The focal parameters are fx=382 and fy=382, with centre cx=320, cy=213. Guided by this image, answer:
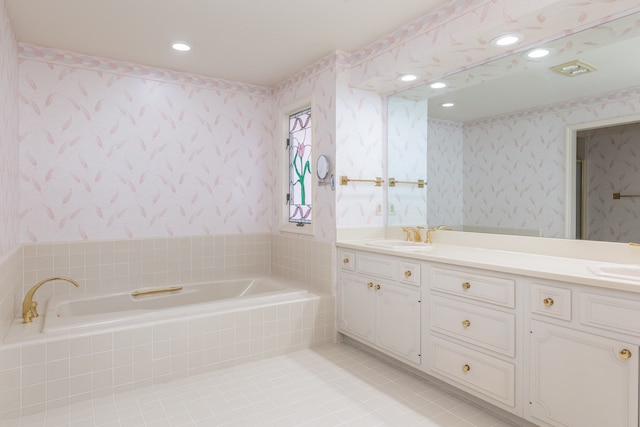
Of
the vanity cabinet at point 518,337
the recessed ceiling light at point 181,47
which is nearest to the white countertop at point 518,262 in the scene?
the vanity cabinet at point 518,337

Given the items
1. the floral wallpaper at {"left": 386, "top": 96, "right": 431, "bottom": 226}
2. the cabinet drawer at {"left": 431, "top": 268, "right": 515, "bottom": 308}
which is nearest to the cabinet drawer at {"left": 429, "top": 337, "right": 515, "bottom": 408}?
the cabinet drawer at {"left": 431, "top": 268, "right": 515, "bottom": 308}

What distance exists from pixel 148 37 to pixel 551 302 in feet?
9.94

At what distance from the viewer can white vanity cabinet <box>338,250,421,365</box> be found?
2436 mm

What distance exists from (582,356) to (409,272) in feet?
3.36

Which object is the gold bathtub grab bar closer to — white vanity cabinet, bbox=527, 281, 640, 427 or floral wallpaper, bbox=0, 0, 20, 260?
floral wallpaper, bbox=0, 0, 20, 260

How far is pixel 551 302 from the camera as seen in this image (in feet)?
5.58

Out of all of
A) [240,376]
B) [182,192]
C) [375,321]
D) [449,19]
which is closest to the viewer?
[449,19]

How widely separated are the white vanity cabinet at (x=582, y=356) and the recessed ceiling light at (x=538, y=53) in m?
1.39

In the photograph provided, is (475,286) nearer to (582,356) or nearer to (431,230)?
(582,356)

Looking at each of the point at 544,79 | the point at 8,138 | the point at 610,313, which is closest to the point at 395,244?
the point at 544,79

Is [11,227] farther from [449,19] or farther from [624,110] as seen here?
[624,110]

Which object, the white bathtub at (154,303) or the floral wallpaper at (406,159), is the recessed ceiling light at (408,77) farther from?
the white bathtub at (154,303)

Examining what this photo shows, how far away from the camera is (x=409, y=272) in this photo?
8.04 feet

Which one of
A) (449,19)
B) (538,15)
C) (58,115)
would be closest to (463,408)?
(538,15)
